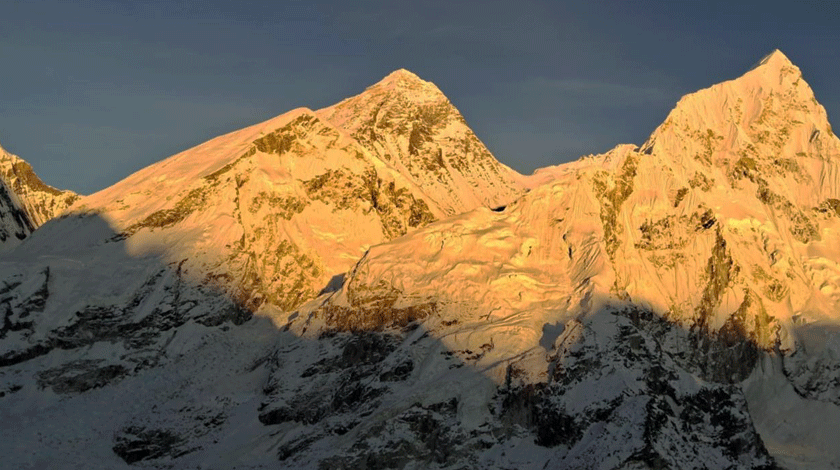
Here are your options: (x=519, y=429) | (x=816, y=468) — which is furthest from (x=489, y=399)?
(x=816, y=468)

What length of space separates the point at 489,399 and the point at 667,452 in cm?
1953

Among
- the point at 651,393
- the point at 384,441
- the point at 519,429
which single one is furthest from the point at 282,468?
the point at 651,393

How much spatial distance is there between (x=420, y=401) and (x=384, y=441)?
6154 millimetres

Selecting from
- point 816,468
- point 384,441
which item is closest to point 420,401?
point 384,441

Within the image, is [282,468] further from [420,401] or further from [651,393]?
[651,393]

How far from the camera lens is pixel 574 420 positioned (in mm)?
192750

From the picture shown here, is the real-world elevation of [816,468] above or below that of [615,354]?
below

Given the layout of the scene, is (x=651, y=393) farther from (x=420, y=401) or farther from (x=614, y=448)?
(x=420, y=401)

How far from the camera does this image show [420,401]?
19900 centimetres

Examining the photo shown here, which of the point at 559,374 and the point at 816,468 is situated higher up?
the point at 559,374

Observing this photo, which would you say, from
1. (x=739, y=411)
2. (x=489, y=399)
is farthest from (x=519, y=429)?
(x=739, y=411)

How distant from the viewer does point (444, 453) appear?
636 feet

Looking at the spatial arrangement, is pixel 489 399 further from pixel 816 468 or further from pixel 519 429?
pixel 816 468

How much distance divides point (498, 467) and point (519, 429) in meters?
5.79
